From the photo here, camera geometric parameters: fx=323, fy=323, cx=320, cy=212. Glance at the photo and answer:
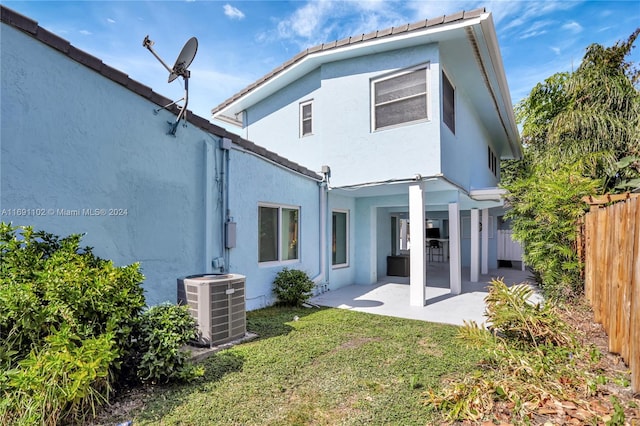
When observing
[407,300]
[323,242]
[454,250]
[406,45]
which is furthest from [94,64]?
[454,250]

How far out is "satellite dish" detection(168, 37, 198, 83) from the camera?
598 centimetres

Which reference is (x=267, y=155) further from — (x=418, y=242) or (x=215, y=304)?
(x=418, y=242)

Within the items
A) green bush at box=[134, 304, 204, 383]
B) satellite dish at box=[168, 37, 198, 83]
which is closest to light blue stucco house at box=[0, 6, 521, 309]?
satellite dish at box=[168, 37, 198, 83]

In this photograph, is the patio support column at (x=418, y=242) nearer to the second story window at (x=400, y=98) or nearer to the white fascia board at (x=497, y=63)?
the second story window at (x=400, y=98)

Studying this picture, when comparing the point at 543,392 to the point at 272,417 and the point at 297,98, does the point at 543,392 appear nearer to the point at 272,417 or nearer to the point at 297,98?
the point at 272,417

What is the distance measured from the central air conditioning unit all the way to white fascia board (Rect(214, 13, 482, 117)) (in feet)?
23.5

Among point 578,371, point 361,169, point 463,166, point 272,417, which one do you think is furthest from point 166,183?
point 463,166

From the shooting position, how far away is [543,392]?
11.8ft

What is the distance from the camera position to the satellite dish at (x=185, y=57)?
5980 millimetres

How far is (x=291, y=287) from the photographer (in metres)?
8.76

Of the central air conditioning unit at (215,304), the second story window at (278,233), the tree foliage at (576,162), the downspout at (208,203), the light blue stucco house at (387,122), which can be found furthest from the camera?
the second story window at (278,233)

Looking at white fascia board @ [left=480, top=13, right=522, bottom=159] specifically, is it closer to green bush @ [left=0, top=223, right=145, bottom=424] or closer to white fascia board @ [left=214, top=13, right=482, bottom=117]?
white fascia board @ [left=214, top=13, right=482, bottom=117]

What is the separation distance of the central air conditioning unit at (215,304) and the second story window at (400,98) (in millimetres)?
6154

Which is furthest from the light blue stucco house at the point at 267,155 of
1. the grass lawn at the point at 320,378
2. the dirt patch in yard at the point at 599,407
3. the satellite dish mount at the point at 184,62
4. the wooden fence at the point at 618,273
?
the dirt patch in yard at the point at 599,407
